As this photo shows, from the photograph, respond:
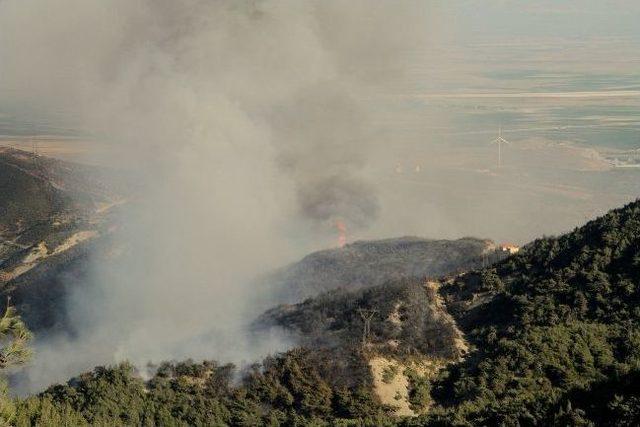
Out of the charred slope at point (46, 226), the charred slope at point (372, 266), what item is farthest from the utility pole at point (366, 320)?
the charred slope at point (46, 226)

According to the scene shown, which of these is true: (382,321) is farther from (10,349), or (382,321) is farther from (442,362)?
(10,349)

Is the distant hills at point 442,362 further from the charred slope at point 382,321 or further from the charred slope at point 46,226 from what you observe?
the charred slope at point 46,226

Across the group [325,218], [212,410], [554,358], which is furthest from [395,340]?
[325,218]

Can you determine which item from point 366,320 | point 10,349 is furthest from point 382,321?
point 10,349

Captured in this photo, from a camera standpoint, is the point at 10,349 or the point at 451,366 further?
the point at 451,366

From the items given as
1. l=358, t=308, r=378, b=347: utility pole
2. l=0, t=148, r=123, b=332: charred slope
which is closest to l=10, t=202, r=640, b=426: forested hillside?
l=358, t=308, r=378, b=347: utility pole

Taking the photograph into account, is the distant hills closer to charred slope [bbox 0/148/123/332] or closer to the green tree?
the green tree
